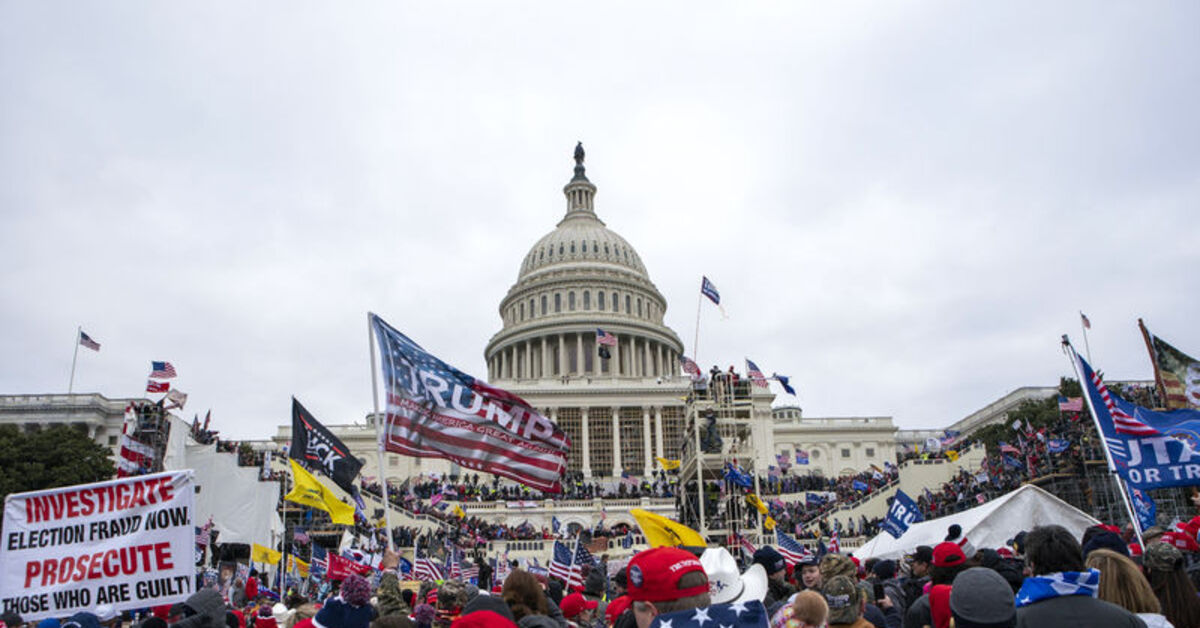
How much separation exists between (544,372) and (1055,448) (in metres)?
67.3

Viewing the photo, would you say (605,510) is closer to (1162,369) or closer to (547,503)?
(547,503)

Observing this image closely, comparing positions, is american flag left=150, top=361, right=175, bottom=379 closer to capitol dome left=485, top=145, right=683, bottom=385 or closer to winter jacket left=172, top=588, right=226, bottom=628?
winter jacket left=172, top=588, right=226, bottom=628

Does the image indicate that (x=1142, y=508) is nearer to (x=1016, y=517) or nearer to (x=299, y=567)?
(x=1016, y=517)

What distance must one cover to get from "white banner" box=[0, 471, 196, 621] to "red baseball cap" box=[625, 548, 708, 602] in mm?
6575

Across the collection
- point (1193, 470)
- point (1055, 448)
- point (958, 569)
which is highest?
point (1055, 448)

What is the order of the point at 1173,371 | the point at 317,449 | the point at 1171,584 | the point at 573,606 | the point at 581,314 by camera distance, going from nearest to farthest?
the point at 1171,584, the point at 573,606, the point at 317,449, the point at 1173,371, the point at 581,314

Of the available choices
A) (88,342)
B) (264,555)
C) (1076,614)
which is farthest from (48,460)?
(1076,614)

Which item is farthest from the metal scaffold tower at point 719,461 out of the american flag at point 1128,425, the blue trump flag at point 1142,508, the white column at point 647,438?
the white column at point 647,438

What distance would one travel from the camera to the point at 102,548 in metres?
9.27

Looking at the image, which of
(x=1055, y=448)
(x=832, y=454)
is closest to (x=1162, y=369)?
(x=1055, y=448)

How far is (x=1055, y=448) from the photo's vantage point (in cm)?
3052

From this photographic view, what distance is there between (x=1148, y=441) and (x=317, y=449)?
14123 mm

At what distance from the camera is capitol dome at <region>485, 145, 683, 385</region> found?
95.4m

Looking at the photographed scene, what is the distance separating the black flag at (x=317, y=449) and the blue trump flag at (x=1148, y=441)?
1268 centimetres
